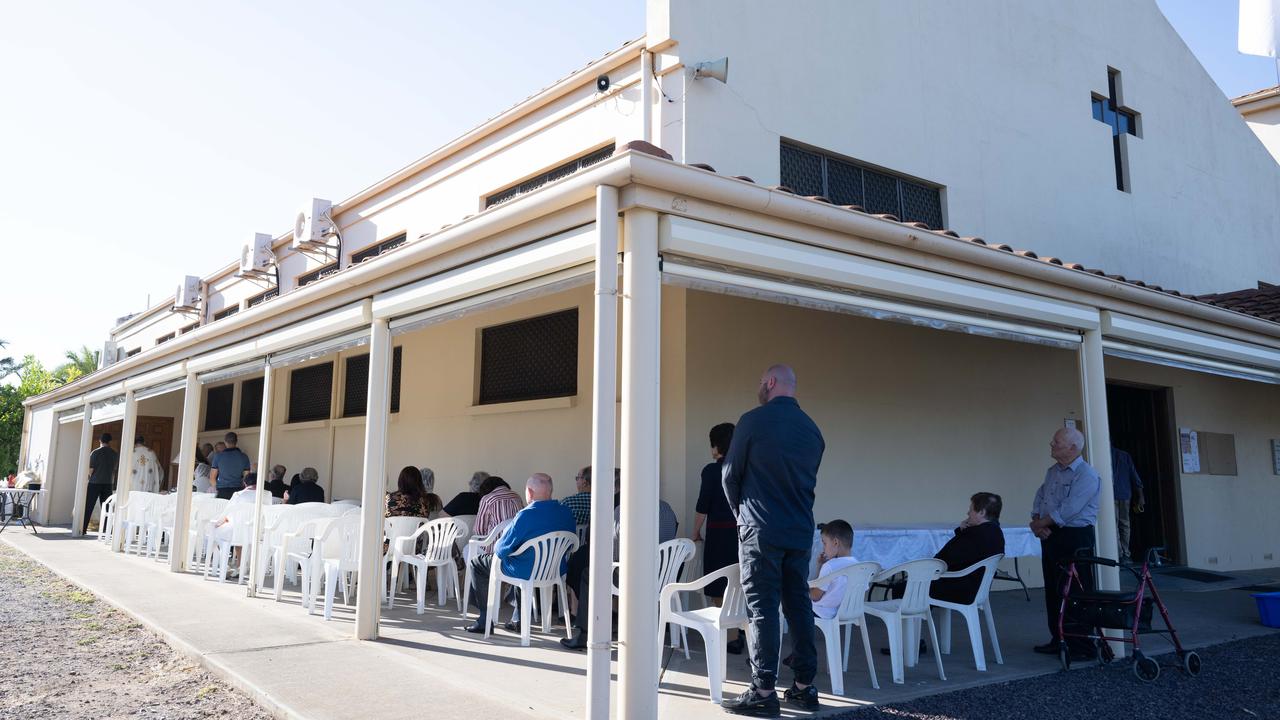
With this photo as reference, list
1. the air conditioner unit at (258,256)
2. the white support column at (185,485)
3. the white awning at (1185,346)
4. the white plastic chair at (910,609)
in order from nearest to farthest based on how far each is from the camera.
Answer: the white plastic chair at (910,609)
the white awning at (1185,346)
the white support column at (185,485)
the air conditioner unit at (258,256)

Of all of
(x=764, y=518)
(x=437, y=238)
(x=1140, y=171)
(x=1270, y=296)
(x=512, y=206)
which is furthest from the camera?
(x=1140, y=171)

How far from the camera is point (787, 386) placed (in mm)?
4680

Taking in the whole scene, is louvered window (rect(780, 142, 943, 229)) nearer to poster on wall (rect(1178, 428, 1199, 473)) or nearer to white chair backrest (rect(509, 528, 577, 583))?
white chair backrest (rect(509, 528, 577, 583))

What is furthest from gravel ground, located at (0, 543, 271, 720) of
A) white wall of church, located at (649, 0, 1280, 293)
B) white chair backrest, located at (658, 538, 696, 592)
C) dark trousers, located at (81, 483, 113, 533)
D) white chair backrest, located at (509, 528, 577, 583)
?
dark trousers, located at (81, 483, 113, 533)

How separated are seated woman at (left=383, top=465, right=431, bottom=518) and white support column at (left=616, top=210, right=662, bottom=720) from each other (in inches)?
168

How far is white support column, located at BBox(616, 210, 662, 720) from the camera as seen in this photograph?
4035 millimetres

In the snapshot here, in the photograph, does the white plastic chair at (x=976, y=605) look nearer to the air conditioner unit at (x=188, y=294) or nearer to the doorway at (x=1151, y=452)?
the doorway at (x=1151, y=452)

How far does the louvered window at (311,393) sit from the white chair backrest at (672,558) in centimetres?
885

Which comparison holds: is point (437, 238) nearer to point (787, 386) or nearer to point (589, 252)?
point (589, 252)

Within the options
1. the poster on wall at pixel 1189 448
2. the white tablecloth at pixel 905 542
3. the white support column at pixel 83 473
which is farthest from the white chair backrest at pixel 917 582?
the white support column at pixel 83 473

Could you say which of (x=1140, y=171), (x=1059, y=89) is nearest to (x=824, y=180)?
(x=1059, y=89)

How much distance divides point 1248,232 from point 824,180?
980 centimetres

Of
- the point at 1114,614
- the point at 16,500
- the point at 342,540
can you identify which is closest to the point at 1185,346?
the point at 1114,614

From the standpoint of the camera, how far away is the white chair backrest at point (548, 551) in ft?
20.5
